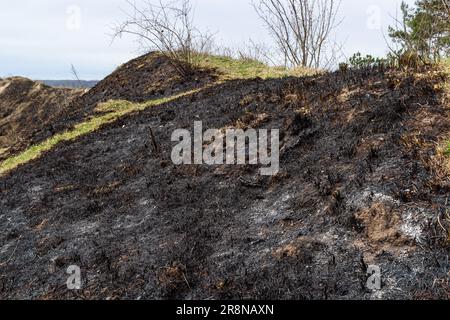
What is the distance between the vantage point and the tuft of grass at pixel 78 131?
534 inches

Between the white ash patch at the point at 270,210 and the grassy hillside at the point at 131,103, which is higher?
the grassy hillside at the point at 131,103

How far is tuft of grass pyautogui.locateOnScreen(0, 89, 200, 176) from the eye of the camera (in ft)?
44.5

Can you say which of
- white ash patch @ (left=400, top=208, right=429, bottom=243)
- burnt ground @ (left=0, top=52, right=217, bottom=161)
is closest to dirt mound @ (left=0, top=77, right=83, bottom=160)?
burnt ground @ (left=0, top=52, right=217, bottom=161)

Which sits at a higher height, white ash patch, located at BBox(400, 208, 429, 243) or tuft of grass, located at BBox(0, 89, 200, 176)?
tuft of grass, located at BBox(0, 89, 200, 176)

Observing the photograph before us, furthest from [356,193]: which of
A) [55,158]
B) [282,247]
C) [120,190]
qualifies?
[55,158]

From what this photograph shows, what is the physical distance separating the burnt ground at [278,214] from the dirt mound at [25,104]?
1936cm

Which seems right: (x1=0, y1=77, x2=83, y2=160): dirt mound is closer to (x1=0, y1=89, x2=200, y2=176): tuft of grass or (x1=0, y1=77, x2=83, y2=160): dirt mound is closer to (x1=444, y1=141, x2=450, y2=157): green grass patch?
(x1=0, y1=89, x2=200, y2=176): tuft of grass

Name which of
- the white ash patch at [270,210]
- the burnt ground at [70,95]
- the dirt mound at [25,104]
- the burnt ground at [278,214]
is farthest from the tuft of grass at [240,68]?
the dirt mound at [25,104]

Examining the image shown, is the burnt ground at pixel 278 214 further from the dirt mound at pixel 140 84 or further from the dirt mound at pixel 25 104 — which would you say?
the dirt mound at pixel 25 104

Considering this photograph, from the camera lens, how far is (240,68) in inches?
768

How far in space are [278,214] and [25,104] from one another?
27.2m

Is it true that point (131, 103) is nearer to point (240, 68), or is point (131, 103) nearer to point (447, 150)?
point (240, 68)

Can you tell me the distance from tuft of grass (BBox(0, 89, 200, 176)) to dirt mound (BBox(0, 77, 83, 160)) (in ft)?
38.1
